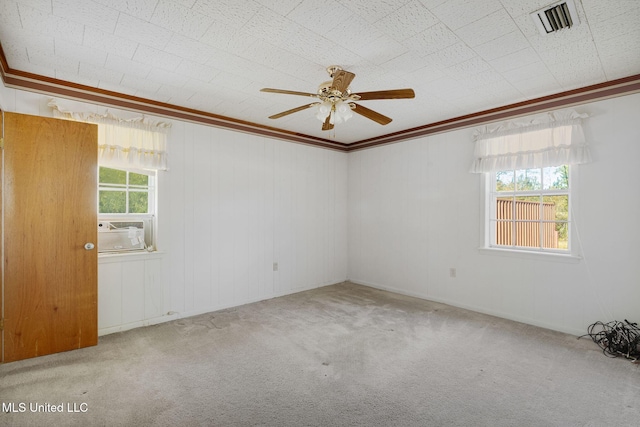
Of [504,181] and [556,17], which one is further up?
[556,17]

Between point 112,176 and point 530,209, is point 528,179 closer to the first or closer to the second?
point 530,209

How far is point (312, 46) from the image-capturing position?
237 centimetres

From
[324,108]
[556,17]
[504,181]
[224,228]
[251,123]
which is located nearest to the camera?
[556,17]

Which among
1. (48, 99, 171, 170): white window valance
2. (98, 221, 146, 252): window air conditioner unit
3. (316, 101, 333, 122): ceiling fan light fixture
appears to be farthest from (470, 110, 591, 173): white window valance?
(98, 221, 146, 252): window air conditioner unit

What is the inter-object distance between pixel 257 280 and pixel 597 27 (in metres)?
4.23

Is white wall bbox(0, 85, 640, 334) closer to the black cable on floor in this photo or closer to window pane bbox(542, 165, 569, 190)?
the black cable on floor

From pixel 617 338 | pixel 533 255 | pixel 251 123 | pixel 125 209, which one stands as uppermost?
pixel 251 123

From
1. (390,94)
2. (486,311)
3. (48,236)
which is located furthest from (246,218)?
(486,311)

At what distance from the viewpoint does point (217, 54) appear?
8.21 feet

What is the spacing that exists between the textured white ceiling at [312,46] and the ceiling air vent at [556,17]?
0.14 ft

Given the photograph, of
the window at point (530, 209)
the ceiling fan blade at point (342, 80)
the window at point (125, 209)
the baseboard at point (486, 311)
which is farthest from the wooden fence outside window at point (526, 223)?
the window at point (125, 209)

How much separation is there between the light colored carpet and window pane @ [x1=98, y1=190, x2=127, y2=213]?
1.30 m

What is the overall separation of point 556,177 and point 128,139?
4.64 meters

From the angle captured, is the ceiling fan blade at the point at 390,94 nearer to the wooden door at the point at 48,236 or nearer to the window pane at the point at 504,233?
the window pane at the point at 504,233
